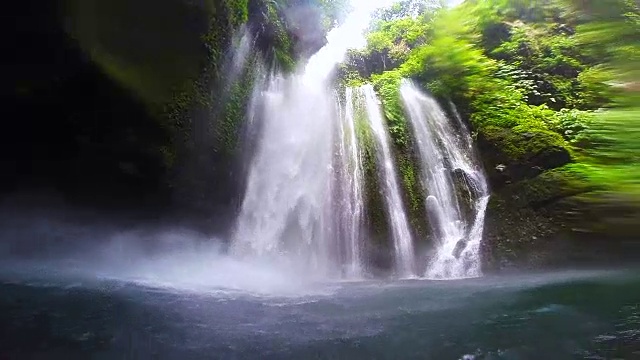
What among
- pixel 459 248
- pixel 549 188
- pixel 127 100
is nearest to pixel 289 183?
pixel 459 248

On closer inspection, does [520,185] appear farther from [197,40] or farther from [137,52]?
[137,52]

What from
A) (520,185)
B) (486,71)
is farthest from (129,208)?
(486,71)

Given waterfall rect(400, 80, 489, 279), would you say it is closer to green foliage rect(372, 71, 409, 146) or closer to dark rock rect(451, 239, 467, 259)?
dark rock rect(451, 239, 467, 259)

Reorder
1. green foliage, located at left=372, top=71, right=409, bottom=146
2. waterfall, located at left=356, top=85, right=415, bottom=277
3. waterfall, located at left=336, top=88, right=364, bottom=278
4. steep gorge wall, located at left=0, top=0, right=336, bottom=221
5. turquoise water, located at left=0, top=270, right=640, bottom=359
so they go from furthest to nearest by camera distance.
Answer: green foliage, located at left=372, top=71, right=409, bottom=146
waterfall, located at left=336, top=88, right=364, bottom=278
waterfall, located at left=356, top=85, right=415, bottom=277
steep gorge wall, located at left=0, top=0, right=336, bottom=221
turquoise water, located at left=0, top=270, right=640, bottom=359

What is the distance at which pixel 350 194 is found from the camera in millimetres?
9438

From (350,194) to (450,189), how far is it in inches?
75.7

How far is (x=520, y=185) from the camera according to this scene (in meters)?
8.73

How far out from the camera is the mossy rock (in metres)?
8.69

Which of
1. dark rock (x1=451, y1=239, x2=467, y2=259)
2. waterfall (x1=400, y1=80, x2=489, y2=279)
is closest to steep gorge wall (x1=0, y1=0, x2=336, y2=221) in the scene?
waterfall (x1=400, y1=80, x2=489, y2=279)

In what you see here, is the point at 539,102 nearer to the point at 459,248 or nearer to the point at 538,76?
the point at 538,76

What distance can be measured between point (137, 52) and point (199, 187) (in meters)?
2.56

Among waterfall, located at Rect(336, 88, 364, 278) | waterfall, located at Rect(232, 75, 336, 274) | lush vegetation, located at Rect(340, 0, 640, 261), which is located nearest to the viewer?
lush vegetation, located at Rect(340, 0, 640, 261)

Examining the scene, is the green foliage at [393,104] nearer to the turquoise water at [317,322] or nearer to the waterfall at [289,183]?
the waterfall at [289,183]

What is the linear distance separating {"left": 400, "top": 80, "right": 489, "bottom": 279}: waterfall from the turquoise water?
2529mm
